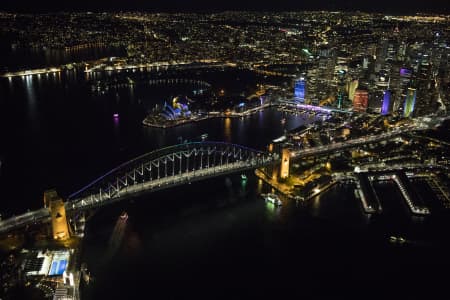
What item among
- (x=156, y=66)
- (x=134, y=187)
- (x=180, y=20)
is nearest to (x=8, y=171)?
(x=134, y=187)

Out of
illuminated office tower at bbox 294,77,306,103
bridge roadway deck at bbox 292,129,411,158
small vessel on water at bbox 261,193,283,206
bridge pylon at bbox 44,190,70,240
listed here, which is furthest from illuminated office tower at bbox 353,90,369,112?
bridge pylon at bbox 44,190,70,240

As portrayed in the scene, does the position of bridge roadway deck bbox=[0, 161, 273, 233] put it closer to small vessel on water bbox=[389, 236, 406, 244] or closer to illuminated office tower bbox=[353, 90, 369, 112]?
small vessel on water bbox=[389, 236, 406, 244]

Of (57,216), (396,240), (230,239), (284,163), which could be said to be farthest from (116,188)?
(396,240)

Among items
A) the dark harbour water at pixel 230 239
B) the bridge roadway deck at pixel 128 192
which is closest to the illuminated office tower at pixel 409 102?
the dark harbour water at pixel 230 239

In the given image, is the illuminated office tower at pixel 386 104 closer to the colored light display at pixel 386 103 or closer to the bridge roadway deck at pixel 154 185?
the colored light display at pixel 386 103

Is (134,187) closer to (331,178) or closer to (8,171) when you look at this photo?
(8,171)

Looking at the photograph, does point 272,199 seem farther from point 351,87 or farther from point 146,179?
point 351,87
